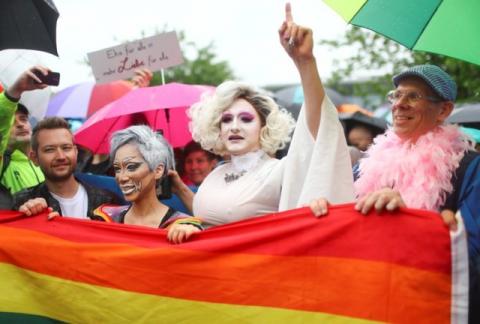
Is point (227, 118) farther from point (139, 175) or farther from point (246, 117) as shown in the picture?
point (139, 175)

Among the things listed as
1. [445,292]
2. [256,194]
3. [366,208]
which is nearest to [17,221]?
[256,194]

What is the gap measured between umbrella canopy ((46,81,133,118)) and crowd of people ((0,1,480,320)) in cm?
351

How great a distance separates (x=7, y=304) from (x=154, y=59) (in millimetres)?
2550

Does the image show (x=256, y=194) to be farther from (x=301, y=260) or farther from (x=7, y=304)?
(x=7, y=304)

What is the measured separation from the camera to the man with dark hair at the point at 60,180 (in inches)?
149

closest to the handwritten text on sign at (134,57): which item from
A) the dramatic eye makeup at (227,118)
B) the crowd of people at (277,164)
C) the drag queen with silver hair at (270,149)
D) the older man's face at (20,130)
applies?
the older man's face at (20,130)

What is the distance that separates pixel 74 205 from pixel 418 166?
1.89 metres

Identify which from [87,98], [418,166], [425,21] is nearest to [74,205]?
[418,166]

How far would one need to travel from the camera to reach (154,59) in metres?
5.18

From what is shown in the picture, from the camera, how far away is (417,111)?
10.3 ft

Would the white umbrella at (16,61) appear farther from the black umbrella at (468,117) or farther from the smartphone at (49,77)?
the black umbrella at (468,117)

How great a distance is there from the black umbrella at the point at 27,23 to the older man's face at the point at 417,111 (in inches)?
71.0

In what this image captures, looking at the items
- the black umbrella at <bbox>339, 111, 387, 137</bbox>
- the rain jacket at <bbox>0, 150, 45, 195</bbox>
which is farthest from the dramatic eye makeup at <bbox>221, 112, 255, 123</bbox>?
the black umbrella at <bbox>339, 111, 387, 137</bbox>

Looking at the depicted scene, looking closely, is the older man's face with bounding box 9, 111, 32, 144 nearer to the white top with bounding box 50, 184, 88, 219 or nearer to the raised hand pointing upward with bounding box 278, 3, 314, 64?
the white top with bounding box 50, 184, 88, 219
